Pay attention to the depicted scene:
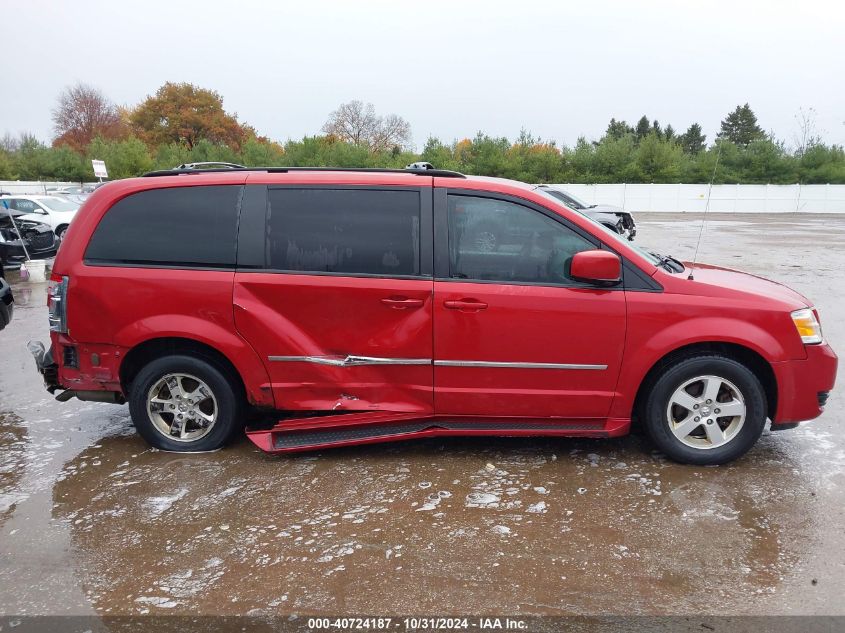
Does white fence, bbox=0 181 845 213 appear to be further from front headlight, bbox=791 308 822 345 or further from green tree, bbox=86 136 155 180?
front headlight, bbox=791 308 822 345

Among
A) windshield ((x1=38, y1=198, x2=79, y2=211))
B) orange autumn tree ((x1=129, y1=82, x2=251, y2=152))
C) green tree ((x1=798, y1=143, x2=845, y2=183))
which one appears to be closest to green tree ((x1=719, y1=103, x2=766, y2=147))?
green tree ((x1=798, y1=143, x2=845, y2=183))

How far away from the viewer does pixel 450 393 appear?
13.5ft

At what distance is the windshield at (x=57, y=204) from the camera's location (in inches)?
762

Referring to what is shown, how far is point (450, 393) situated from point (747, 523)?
1820 mm

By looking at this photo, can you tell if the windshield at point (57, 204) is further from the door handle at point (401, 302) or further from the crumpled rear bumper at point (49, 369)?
the door handle at point (401, 302)

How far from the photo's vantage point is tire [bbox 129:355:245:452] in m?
4.26

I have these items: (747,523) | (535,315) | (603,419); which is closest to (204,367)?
(535,315)

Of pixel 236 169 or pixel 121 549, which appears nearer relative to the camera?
pixel 121 549

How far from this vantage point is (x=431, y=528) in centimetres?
340

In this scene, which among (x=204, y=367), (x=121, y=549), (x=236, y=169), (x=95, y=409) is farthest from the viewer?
(x=95, y=409)

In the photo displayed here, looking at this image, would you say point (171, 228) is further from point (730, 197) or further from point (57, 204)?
point (730, 197)

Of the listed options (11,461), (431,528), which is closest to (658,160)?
(431,528)

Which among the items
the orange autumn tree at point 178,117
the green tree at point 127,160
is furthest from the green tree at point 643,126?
the green tree at point 127,160

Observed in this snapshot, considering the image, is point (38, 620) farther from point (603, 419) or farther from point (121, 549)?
point (603, 419)
